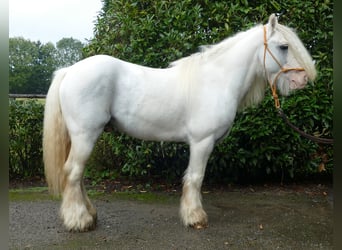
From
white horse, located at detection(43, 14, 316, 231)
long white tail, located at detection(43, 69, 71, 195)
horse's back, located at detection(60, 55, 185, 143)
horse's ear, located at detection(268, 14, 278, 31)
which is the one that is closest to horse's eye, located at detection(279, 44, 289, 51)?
white horse, located at detection(43, 14, 316, 231)

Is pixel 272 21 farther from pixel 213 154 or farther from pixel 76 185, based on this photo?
pixel 76 185

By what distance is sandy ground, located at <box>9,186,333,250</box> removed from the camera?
289cm

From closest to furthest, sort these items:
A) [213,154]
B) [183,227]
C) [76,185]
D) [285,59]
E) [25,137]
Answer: [76,185] < [285,59] < [183,227] < [213,154] < [25,137]

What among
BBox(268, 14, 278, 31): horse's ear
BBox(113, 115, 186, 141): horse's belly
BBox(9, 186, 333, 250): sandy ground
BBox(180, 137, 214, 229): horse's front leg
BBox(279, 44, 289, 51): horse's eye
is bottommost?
BBox(9, 186, 333, 250): sandy ground

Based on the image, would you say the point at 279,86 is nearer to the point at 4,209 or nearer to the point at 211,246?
the point at 211,246

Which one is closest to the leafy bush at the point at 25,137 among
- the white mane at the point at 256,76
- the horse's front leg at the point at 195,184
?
the white mane at the point at 256,76

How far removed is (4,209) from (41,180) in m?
4.28

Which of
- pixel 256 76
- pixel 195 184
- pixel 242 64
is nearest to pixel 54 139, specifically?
pixel 195 184

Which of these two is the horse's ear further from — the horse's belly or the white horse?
the horse's belly

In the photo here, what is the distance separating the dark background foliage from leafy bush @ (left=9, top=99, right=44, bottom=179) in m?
1.21

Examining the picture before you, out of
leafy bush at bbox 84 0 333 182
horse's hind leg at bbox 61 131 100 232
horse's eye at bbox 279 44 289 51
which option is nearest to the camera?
horse's hind leg at bbox 61 131 100 232

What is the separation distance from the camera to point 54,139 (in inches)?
121

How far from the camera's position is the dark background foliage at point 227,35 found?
14.4 feet

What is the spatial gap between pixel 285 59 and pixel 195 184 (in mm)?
1533
